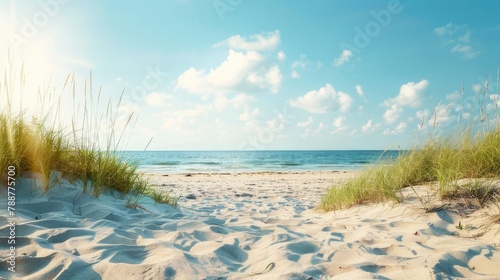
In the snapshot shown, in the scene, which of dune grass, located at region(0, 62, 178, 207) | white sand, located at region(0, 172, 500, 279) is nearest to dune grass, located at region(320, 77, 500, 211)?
white sand, located at region(0, 172, 500, 279)

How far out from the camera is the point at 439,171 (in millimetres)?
3812

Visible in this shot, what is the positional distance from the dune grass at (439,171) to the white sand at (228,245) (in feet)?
1.23

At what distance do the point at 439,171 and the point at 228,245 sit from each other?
2.72m

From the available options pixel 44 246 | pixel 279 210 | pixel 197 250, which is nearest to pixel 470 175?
pixel 279 210

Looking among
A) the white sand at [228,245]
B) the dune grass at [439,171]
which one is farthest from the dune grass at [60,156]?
the dune grass at [439,171]

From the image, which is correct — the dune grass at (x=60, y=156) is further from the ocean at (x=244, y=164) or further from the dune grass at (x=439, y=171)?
the dune grass at (x=439, y=171)

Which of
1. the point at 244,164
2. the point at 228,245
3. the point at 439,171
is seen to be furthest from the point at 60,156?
the point at 244,164

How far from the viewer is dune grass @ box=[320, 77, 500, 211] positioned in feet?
12.0

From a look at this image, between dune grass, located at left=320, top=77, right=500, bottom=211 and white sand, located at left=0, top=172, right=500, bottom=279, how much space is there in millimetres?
376

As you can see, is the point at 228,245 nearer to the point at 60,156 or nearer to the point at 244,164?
the point at 60,156

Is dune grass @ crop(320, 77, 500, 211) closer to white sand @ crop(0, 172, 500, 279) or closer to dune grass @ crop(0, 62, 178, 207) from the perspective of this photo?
white sand @ crop(0, 172, 500, 279)

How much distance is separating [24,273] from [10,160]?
1.94m

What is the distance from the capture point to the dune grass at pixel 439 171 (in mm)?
3664

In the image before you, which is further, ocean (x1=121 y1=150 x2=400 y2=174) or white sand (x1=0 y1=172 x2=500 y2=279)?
ocean (x1=121 y1=150 x2=400 y2=174)
